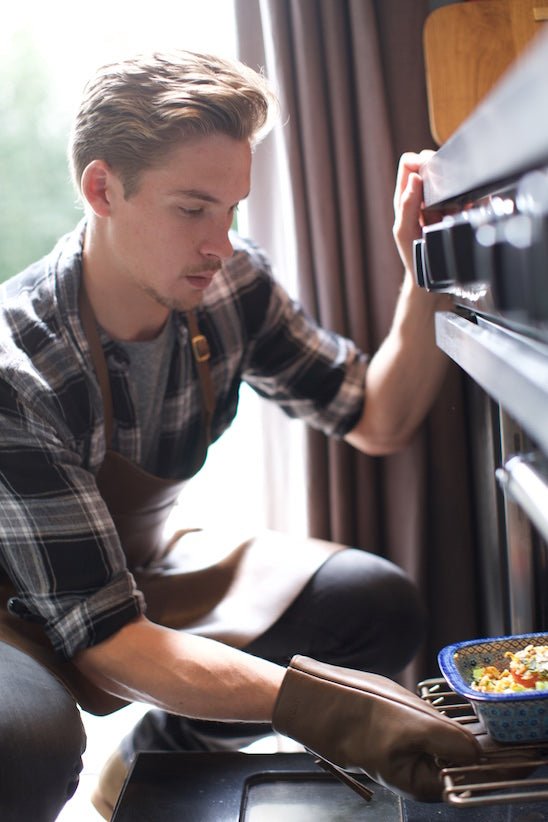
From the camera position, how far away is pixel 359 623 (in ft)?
4.54

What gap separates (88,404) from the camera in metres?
1.25

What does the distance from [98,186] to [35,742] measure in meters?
0.70

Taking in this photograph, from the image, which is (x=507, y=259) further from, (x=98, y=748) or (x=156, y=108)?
(x=98, y=748)

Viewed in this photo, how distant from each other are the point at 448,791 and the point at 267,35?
122 cm

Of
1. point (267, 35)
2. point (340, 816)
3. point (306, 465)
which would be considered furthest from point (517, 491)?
point (267, 35)

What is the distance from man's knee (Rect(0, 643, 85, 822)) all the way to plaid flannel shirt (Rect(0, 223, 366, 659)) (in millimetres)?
67

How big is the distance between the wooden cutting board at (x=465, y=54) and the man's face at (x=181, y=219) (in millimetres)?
274

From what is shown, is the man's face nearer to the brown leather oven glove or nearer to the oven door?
the oven door

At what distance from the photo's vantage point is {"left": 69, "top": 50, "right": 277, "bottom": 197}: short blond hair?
122 cm

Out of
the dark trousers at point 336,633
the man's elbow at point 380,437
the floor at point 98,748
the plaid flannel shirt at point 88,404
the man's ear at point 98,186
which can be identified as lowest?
the floor at point 98,748

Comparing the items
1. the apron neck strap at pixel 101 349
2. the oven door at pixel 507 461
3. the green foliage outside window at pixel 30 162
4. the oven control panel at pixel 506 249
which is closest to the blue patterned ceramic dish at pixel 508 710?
the oven door at pixel 507 461

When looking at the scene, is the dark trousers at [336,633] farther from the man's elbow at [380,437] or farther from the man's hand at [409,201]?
the man's hand at [409,201]

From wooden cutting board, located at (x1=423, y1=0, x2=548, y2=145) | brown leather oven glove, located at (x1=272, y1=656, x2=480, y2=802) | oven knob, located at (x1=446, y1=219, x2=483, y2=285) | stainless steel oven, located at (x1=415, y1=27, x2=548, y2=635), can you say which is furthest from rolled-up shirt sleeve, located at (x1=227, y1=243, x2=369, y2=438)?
oven knob, located at (x1=446, y1=219, x2=483, y2=285)

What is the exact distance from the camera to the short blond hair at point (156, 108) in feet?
4.00
